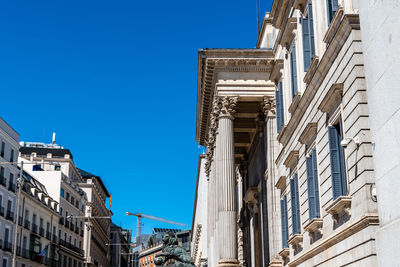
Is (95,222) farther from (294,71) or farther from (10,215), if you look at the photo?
(294,71)

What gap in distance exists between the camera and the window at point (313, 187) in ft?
64.8

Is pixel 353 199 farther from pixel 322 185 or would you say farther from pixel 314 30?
pixel 314 30

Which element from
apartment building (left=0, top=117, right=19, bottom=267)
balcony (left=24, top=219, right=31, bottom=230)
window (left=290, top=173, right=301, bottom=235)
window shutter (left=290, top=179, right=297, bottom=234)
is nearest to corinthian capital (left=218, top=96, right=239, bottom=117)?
window shutter (left=290, top=179, right=297, bottom=234)

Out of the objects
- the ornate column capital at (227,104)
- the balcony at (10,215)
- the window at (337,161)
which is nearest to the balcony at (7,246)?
the balcony at (10,215)

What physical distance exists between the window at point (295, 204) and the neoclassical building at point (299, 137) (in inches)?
1.6

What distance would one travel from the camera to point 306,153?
21.6 meters

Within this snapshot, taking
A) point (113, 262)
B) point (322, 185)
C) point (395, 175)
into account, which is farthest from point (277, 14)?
point (113, 262)

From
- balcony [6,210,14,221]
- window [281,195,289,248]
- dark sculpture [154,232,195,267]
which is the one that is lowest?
dark sculpture [154,232,195,267]

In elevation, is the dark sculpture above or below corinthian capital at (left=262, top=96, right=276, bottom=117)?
below

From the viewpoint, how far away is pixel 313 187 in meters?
20.2

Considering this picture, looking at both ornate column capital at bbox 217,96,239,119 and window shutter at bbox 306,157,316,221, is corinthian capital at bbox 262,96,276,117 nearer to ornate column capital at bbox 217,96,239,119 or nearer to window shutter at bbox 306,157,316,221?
ornate column capital at bbox 217,96,239,119

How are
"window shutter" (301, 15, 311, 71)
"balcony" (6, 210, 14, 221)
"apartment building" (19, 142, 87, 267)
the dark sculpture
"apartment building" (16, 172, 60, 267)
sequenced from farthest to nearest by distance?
1. "apartment building" (19, 142, 87, 267)
2. "apartment building" (16, 172, 60, 267)
3. "balcony" (6, 210, 14, 221)
4. the dark sculpture
5. "window shutter" (301, 15, 311, 71)

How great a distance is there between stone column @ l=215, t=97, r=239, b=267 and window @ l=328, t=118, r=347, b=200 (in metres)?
14.6

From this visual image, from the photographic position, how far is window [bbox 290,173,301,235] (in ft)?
75.7
